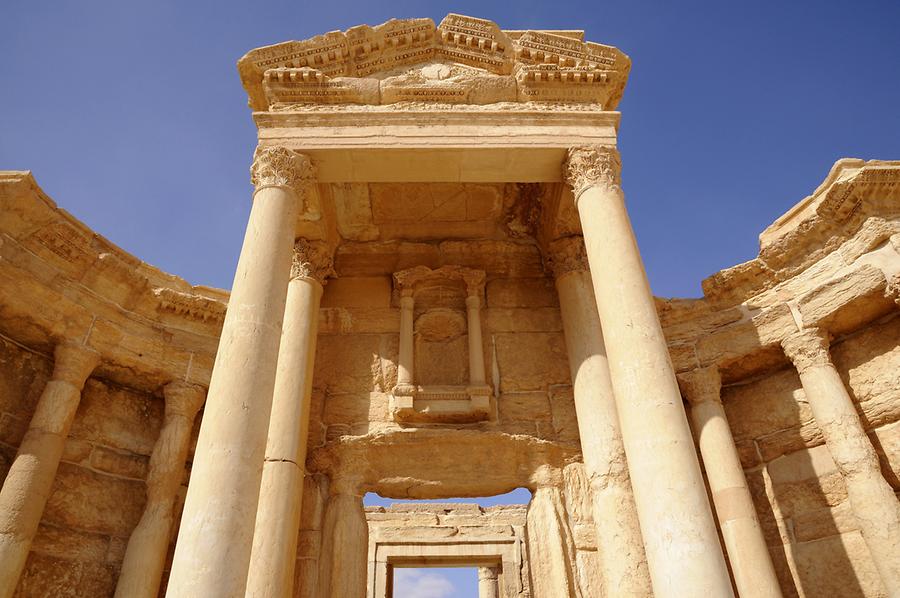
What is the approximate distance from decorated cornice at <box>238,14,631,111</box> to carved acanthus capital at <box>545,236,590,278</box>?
210 cm

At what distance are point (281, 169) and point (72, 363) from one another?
389 cm

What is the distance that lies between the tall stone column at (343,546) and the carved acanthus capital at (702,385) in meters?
4.98

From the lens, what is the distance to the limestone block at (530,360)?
941cm

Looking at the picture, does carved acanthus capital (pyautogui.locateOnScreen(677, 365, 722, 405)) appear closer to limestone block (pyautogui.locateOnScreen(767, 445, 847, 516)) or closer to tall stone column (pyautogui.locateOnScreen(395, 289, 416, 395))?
limestone block (pyautogui.locateOnScreen(767, 445, 847, 516))

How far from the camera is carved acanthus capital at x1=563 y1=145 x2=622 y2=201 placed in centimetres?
779

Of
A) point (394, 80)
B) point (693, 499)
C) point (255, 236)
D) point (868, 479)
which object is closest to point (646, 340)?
point (693, 499)

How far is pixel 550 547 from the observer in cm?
787

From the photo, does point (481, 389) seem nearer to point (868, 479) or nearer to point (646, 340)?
point (646, 340)

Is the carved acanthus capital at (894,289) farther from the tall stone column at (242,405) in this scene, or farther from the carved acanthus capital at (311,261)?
the carved acanthus capital at (311,261)

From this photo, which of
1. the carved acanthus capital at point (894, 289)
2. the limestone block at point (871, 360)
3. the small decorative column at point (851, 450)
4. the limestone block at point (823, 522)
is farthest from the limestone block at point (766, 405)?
the carved acanthus capital at point (894, 289)

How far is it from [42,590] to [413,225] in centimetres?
710

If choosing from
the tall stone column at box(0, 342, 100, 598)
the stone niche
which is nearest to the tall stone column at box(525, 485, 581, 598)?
the stone niche

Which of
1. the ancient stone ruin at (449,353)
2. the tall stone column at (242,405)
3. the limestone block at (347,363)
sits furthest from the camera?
the limestone block at (347,363)

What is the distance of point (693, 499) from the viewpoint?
5.44 metres
